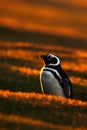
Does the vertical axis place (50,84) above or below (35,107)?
below

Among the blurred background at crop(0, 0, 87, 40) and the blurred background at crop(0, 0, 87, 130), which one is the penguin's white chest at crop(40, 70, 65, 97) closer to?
the blurred background at crop(0, 0, 87, 130)

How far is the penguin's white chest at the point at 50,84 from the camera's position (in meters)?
17.8

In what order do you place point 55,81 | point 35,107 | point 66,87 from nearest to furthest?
point 35,107, point 55,81, point 66,87

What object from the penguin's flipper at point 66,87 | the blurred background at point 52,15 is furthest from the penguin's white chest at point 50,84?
the blurred background at point 52,15

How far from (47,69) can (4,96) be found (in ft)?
7.95

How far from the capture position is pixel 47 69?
59.0 feet

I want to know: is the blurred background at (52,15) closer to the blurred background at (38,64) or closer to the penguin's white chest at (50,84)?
the blurred background at (38,64)

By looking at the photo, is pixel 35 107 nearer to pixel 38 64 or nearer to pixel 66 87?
pixel 66 87

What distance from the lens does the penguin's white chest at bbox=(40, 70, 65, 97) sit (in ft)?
58.4

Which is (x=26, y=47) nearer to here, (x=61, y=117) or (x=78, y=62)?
(x=78, y=62)

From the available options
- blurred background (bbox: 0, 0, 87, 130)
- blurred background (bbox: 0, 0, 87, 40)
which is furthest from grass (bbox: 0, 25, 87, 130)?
blurred background (bbox: 0, 0, 87, 40)

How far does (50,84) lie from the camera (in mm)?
18047

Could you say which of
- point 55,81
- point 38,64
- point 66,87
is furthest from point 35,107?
point 38,64

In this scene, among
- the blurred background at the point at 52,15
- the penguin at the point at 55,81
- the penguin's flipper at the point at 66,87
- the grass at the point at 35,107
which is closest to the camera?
the grass at the point at 35,107
